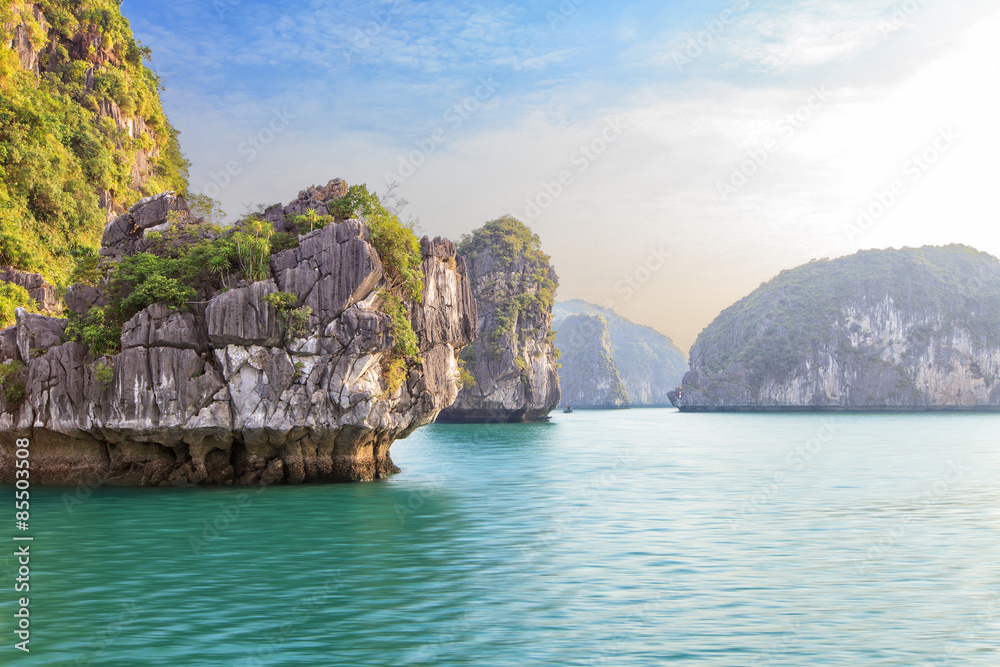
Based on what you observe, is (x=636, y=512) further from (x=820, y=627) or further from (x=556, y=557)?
(x=820, y=627)

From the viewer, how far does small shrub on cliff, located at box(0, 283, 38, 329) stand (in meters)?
25.9

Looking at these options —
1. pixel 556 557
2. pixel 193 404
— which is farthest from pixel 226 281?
pixel 556 557

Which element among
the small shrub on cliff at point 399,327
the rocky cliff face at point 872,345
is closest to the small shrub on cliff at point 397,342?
the small shrub on cliff at point 399,327

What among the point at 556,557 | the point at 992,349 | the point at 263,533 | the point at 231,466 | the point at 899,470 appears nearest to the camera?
the point at 556,557

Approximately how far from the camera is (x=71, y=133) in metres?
37.5

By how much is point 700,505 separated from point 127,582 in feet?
48.3

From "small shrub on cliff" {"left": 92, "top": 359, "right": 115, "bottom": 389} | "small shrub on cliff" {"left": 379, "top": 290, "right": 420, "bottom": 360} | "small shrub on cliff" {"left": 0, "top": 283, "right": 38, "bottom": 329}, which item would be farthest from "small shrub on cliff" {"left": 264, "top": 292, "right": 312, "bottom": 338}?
"small shrub on cliff" {"left": 0, "top": 283, "right": 38, "bottom": 329}

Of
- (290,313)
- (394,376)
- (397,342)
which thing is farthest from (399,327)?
(290,313)

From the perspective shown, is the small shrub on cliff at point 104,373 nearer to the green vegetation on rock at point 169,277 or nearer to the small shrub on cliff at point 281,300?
the green vegetation on rock at point 169,277

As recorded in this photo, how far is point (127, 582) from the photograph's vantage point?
12086mm

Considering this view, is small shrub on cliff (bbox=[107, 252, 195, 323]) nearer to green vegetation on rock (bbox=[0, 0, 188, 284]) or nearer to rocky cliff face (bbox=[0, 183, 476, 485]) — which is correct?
rocky cliff face (bbox=[0, 183, 476, 485])

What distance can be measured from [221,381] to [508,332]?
6008 centimetres

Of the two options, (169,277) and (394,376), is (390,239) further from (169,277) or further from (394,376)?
(169,277)

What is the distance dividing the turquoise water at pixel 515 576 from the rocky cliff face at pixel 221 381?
1397 millimetres
